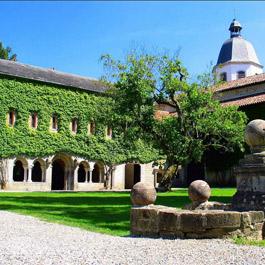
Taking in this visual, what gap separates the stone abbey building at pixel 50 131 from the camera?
101ft

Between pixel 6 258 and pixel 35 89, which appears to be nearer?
pixel 6 258

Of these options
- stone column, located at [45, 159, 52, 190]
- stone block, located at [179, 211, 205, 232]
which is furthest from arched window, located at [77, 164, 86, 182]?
stone block, located at [179, 211, 205, 232]

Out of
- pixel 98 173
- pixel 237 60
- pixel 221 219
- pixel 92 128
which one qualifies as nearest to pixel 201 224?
pixel 221 219

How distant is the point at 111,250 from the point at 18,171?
2679cm

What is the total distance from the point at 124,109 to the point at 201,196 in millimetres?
14239

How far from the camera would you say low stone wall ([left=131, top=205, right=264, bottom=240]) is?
25.7 ft

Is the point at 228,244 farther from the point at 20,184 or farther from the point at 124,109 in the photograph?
the point at 20,184

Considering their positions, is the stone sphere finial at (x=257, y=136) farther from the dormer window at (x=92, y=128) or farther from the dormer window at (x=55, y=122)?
the dormer window at (x=92, y=128)

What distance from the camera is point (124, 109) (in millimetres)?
24250

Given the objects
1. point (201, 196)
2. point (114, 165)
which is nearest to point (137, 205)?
point (201, 196)

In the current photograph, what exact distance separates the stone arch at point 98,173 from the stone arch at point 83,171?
1.12m

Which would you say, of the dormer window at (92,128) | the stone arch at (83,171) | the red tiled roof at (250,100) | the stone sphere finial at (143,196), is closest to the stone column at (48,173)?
the stone arch at (83,171)

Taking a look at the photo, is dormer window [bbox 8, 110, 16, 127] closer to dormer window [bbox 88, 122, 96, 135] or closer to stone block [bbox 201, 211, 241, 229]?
dormer window [bbox 88, 122, 96, 135]

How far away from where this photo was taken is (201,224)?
7809 mm
